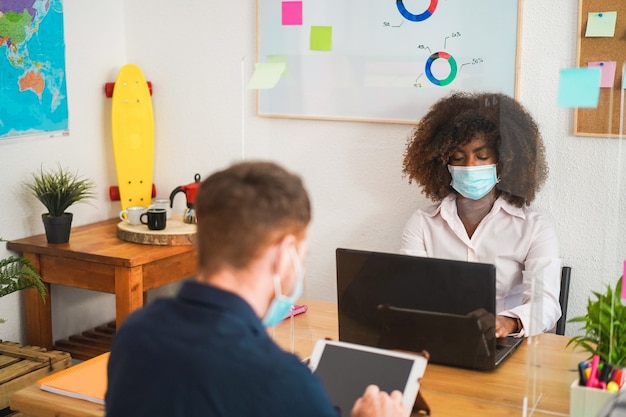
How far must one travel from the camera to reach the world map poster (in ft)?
9.93

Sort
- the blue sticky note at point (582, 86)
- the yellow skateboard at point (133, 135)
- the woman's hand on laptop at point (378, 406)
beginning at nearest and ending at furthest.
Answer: the woman's hand on laptop at point (378, 406) < the blue sticky note at point (582, 86) < the yellow skateboard at point (133, 135)

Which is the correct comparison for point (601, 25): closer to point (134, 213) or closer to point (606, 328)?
point (606, 328)

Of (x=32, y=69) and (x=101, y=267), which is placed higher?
(x=32, y=69)

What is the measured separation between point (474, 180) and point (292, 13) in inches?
34.2

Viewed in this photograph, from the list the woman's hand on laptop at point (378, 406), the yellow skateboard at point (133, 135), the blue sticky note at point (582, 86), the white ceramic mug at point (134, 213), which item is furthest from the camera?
the yellow skateboard at point (133, 135)

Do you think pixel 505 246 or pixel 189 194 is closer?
pixel 505 246

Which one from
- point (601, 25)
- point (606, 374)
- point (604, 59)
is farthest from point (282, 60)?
point (606, 374)

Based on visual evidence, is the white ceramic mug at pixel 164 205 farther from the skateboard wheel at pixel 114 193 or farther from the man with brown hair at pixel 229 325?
the man with brown hair at pixel 229 325

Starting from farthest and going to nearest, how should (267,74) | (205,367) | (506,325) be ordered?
(267,74) → (506,325) → (205,367)

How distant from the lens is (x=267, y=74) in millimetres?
2408

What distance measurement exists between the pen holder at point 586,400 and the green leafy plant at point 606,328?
0.08m

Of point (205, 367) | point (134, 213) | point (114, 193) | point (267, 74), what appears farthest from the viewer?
point (114, 193)

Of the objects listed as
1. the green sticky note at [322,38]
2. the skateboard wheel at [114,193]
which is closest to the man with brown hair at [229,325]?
the green sticky note at [322,38]

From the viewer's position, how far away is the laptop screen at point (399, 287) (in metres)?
1.79
